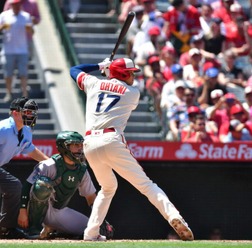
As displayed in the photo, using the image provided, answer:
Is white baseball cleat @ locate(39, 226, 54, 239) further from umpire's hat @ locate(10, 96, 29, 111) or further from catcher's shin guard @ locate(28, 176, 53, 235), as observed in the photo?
umpire's hat @ locate(10, 96, 29, 111)

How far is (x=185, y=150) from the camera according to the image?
1215 centimetres

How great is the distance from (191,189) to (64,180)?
6.73 ft

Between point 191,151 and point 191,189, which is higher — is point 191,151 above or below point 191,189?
above

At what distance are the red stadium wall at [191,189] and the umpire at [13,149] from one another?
1.23 meters

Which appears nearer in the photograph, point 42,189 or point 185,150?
point 42,189

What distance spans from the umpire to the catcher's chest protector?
0.24 meters

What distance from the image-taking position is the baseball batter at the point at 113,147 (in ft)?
32.5

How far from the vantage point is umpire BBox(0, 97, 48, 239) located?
10578mm

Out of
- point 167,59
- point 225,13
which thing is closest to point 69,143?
point 167,59

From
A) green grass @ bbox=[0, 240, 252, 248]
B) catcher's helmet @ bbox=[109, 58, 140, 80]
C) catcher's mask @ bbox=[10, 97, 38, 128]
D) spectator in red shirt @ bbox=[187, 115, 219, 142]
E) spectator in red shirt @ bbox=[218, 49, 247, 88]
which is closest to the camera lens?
green grass @ bbox=[0, 240, 252, 248]

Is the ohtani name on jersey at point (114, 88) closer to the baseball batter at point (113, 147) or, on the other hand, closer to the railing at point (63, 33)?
the baseball batter at point (113, 147)

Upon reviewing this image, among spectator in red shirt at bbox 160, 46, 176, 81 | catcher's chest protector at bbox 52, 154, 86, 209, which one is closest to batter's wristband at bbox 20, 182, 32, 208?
catcher's chest protector at bbox 52, 154, 86, 209

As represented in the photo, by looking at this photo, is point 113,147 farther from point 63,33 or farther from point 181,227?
point 63,33

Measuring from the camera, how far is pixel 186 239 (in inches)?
396
